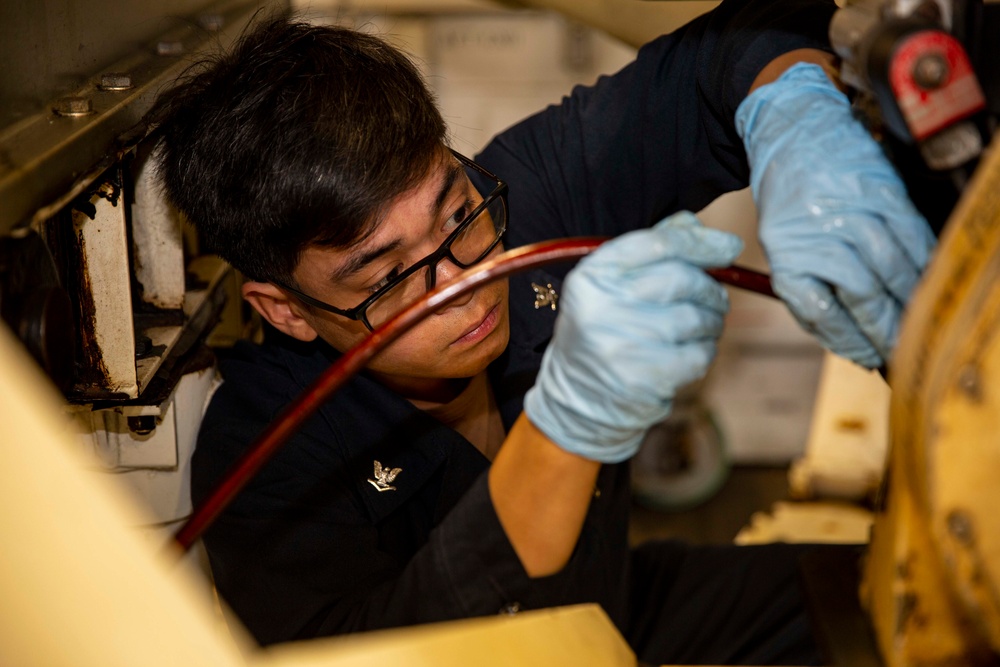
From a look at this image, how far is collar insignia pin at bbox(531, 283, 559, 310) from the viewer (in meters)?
1.37

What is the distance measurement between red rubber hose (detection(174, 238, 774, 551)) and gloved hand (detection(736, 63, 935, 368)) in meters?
0.06

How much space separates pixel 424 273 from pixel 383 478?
0.31m

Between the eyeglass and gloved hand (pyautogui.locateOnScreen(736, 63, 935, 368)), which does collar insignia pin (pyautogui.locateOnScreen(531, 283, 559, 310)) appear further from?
gloved hand (pyautogui.locateOnScreen(736, 63, 935, 368))

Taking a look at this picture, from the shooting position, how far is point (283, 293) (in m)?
1.21

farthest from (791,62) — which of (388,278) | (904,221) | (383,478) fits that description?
(383,478)

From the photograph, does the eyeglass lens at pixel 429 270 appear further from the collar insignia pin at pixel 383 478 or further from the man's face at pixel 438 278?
the collar insignia pin at pixel 383 478

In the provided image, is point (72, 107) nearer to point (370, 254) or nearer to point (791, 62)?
point (370, 254)

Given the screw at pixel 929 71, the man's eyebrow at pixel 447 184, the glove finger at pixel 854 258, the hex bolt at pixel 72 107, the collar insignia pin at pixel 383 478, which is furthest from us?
the collar insignia pin at pixel 383 478

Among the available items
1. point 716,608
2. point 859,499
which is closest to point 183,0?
point 716,608

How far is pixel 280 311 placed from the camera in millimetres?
1259

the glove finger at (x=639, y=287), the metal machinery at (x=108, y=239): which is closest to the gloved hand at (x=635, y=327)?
the glove finger at (x=639, y=287)

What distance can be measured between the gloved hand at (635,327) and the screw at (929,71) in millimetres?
212

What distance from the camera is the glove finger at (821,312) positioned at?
2.50ft

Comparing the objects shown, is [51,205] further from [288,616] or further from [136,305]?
[288,616]
